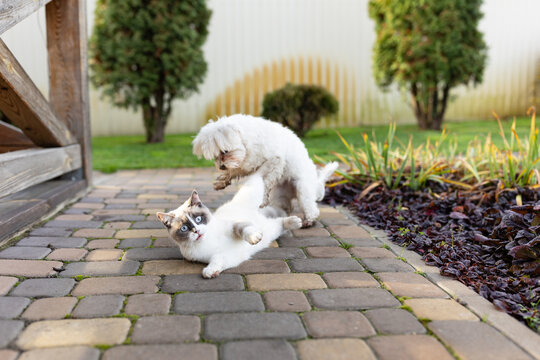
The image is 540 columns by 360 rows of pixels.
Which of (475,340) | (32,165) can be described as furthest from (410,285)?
(32,165)

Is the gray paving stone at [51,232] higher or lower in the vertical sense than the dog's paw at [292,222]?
lower

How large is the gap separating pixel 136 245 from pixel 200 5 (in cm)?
597

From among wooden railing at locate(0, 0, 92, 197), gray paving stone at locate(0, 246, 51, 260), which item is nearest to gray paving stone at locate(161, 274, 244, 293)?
gray paving stone at locate(0, 246, 51, 260)

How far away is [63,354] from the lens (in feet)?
5.13

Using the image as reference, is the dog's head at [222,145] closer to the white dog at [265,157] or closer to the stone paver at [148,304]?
the white dog at [265,157]

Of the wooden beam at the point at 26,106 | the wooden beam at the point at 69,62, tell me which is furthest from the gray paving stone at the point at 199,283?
the wooden beam at the point at 69,62

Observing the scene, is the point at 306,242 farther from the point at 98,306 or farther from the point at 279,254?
the point at 98,306

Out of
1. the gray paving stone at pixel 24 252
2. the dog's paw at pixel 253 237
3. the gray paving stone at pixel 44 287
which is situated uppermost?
the dog's paw at pixel 253 237

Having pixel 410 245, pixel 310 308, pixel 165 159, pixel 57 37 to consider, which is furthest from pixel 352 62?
pixel 310 308

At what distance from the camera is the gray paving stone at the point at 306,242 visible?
2861 millimetres

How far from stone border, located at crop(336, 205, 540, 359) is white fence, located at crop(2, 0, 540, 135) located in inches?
305

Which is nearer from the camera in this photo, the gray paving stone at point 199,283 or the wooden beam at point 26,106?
the gray paving stone at point 199,283

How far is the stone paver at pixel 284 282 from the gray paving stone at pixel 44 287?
2.77 ft

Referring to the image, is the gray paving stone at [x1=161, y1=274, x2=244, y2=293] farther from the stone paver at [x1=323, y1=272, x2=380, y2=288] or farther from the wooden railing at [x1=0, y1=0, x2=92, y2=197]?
the wooden railing at [x1=0, y1=0, x2=92, y2=197]
